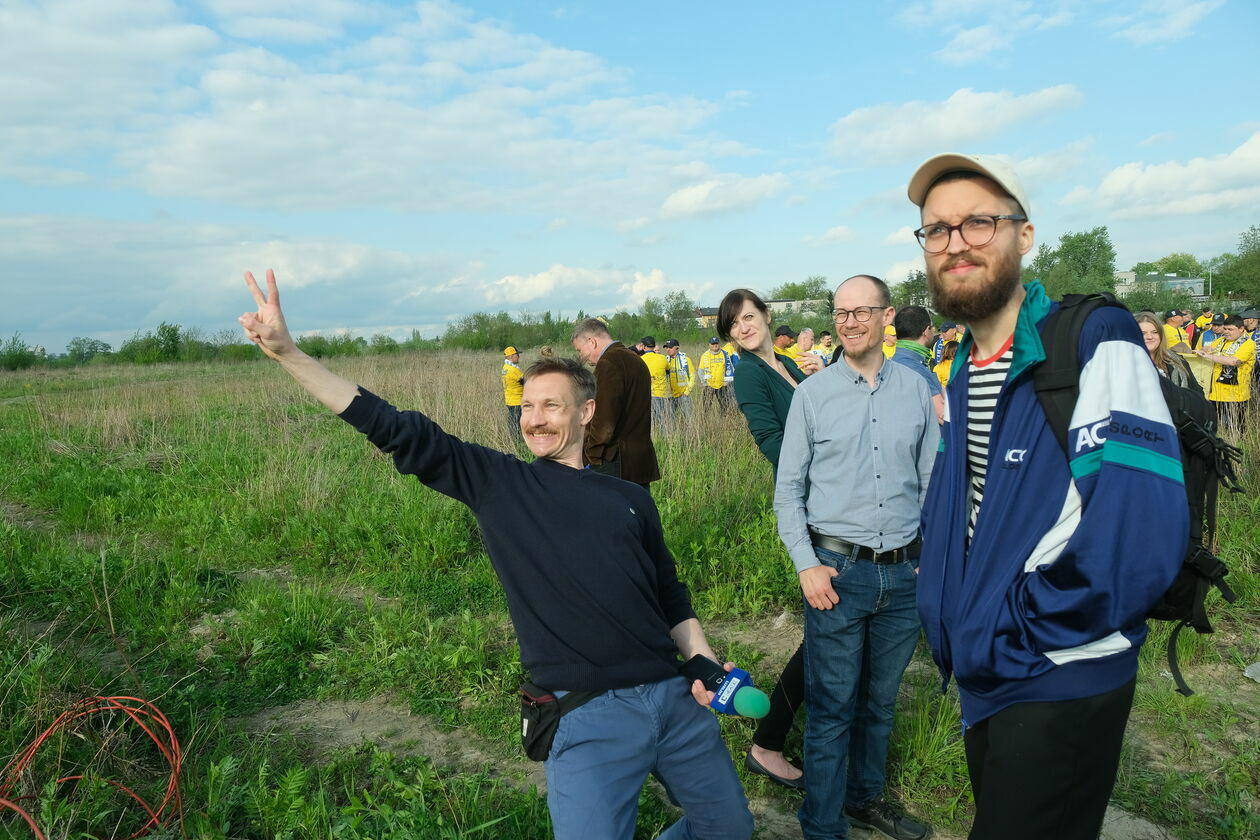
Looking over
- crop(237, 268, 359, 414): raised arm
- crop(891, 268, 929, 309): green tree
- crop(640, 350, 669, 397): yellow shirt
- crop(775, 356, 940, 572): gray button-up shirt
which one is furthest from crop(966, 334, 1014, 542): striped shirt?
crop(891, 268, 929, 309): green tree

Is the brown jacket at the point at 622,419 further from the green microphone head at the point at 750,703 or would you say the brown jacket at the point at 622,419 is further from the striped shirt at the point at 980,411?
Answer: the striped shirt at the point at 980,411

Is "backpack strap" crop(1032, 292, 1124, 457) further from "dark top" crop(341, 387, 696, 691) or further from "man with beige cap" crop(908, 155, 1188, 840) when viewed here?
"dark top" crop(341, 387, 696, 691)

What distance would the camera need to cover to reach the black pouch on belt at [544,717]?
206 centimetres

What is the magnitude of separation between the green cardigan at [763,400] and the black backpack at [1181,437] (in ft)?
5.97

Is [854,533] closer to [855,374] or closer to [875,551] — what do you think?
[875,551]

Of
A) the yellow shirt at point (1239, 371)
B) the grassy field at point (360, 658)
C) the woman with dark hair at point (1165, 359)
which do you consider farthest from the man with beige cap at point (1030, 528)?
the yellow shirt at point (1239, 371)

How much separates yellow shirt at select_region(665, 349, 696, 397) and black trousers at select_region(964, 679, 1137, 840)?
1110 centimetres

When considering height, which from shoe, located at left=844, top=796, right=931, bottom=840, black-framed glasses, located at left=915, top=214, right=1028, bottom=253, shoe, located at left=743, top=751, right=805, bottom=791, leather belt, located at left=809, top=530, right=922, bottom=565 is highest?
black-framed glasses, located at left=915, top=214, right=1028, bottom=253

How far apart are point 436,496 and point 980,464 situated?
605cm

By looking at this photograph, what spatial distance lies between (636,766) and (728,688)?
1.08 feet

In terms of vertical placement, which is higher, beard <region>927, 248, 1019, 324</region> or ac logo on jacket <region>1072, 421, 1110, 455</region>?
beard <region>927, 248, 1019, 324</region>

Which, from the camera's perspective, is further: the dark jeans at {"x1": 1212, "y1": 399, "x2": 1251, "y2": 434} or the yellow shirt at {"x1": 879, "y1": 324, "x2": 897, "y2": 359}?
the dark jeans at {"x1": 1212, "y1": 399, "x2": 1251, "y2": 434}

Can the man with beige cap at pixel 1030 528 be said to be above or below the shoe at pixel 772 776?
above

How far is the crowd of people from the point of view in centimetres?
153
